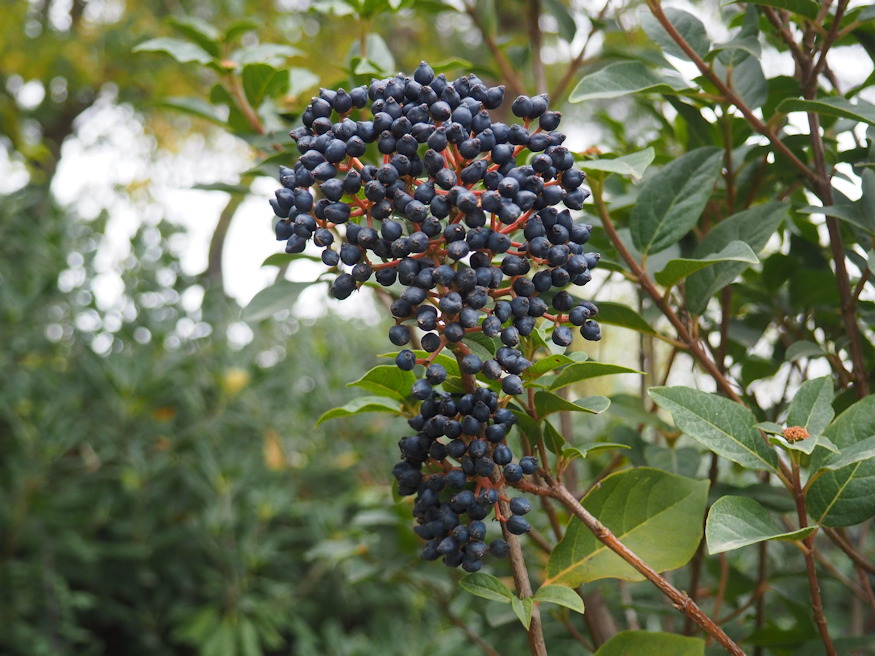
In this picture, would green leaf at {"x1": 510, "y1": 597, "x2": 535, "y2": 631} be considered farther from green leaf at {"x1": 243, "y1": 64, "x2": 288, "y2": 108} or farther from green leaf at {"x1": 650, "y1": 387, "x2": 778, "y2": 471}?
green leaf at {"x1": 243, "y1": 64, "x2": 288, "y2": 108}

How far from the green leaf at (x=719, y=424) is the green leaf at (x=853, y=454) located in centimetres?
4

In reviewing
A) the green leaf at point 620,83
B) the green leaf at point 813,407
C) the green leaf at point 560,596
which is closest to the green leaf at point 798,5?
the green leaf at point 620,83

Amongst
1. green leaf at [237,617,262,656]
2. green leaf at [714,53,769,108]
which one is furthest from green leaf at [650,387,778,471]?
green leaf at [237,617,262,656]

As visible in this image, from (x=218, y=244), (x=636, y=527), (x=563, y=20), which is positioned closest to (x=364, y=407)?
(x=636, y=527)

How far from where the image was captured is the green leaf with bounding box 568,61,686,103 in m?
0.72

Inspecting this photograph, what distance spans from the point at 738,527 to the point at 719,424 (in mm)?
85

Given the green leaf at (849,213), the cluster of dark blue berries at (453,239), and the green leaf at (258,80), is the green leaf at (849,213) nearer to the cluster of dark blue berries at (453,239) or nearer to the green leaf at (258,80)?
the cluster of dark blue berries at (453,239)

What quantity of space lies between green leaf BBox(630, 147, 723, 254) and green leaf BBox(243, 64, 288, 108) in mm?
452

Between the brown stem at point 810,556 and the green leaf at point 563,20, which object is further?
the green leaf at point 563,20

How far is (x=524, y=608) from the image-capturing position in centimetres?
57

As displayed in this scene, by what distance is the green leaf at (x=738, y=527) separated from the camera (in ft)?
1.74

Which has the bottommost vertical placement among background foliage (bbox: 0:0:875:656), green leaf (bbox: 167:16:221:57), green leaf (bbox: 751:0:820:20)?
background foliage (bbox: 0:0:875:656)

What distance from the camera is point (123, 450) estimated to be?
1.93 metres

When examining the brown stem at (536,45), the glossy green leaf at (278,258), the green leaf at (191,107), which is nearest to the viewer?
the glossy green leaf at (278,258)
